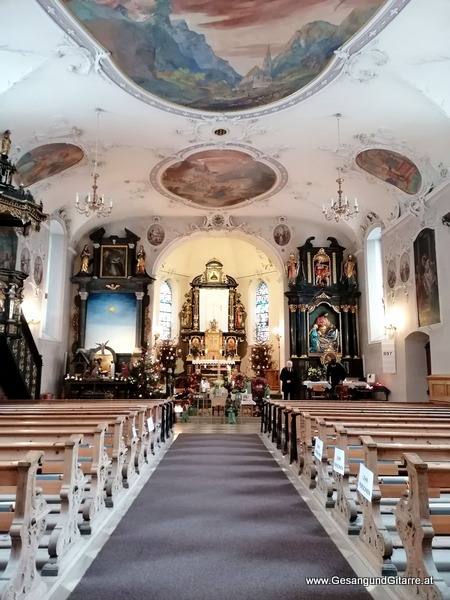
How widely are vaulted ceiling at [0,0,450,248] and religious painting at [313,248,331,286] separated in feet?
9.35

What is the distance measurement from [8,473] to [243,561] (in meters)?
1.80

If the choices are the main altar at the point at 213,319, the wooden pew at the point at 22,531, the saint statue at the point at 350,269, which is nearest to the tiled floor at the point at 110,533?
the wooden pew at the point at 22,531

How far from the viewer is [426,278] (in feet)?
38.3

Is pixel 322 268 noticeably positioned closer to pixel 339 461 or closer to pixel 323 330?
pixel 323 330

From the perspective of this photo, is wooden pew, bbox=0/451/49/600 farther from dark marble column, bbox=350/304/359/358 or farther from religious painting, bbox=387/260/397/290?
dark marble column, bbox=350/304/359/358

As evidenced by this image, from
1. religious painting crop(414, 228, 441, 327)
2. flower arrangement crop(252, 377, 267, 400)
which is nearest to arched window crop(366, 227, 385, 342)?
religious painting crop(414, 228, 441, 327)

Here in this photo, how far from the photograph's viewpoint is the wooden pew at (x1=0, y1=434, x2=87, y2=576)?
124 inches

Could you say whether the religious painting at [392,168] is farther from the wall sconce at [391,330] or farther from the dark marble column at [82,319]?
the dark marble column at [82,319]

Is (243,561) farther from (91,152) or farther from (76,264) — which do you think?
(76,264)

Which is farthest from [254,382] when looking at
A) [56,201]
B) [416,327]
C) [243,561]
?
[243,561]

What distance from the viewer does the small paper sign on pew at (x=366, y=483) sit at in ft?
10.6

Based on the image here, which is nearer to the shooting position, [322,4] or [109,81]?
[322,4]

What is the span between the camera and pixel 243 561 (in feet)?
11.0

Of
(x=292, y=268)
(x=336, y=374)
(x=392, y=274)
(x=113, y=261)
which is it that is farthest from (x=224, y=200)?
(x=336, y=374)
